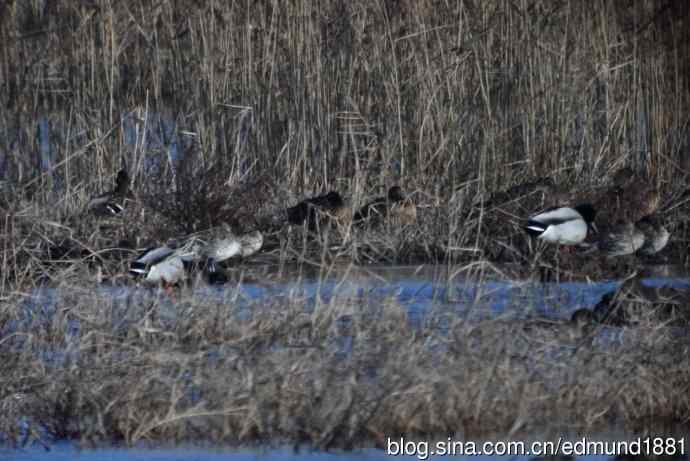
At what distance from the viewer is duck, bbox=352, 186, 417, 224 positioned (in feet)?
28.2

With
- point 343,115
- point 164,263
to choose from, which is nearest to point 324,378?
point 164,263

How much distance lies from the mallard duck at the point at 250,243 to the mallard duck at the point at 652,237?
2318 mm

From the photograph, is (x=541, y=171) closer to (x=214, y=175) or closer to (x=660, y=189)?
(x=660, y=189)

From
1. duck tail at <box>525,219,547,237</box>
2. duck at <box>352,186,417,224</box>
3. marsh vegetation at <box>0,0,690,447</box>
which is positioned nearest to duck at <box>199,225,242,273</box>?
marsh vegetation at <box>0,0,690,447</box>

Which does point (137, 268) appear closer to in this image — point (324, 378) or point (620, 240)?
point (324, 378)

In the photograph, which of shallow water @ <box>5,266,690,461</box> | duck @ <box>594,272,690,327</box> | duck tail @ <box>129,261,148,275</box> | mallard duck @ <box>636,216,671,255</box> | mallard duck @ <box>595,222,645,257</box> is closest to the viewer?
shallow water @ <box>5,266,690,461</box>

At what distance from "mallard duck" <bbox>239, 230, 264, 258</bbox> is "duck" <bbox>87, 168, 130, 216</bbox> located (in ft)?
3.13

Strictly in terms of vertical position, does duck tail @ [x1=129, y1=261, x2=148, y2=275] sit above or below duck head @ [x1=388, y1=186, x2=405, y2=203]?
above

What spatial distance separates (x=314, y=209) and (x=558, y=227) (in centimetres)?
150

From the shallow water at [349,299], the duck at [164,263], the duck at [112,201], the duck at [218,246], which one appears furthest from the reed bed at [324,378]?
the duck at [112,201]

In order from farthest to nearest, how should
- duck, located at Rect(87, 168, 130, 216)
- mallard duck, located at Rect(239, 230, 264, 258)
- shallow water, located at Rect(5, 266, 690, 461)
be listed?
duck, located at Rect(87, 168, 130, 216), mallard duck, located at Rect(239, 230, 264, 258), shallow water, located at Rect(5, 266, 690, 461)

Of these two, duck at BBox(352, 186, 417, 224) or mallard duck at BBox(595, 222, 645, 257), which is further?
duck at BBox(352, 186, 417, 224)

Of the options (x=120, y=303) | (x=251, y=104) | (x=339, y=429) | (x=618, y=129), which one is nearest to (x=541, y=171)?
(x=618, y=129)

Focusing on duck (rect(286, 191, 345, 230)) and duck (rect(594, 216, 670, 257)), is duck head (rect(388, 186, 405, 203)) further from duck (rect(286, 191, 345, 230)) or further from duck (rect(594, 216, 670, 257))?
duck (rect(594, 216, 670, 257))
